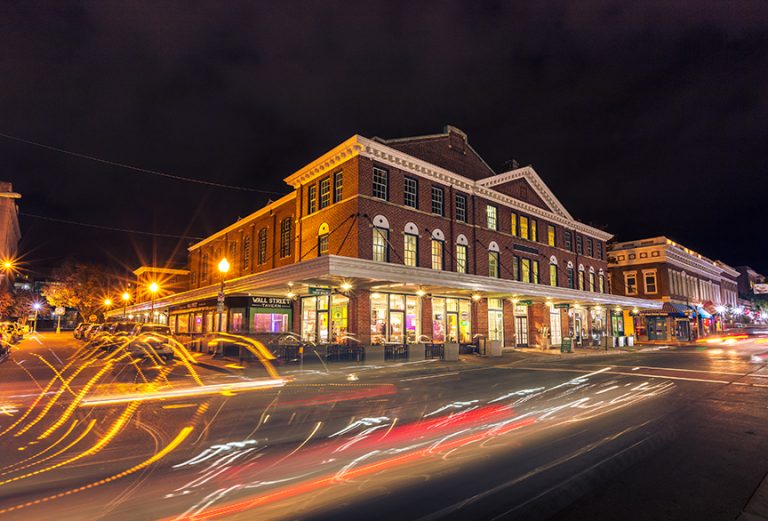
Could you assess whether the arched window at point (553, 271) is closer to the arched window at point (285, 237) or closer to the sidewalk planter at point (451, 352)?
the sidewalk planter at point (451, 352)

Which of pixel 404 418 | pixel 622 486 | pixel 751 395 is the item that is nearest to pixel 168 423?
pixel 404 418

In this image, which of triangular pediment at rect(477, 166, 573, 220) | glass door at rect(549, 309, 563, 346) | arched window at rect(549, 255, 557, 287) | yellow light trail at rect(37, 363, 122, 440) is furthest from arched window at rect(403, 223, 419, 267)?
glass door at rect(549, 309, 563, 346)

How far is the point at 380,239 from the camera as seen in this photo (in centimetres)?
2498

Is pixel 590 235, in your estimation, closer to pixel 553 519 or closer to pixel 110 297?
pixel 553 519

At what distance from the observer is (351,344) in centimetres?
2383

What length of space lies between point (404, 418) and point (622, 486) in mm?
4621

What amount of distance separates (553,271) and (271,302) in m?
25.0

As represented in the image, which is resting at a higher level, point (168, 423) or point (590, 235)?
point (590, 235)

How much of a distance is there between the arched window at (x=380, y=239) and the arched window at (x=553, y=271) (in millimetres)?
19439

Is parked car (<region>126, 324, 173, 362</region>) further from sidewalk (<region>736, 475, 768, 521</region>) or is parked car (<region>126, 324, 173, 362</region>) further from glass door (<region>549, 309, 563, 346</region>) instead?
glass door (<region>549, 309, 563, 346</region>)

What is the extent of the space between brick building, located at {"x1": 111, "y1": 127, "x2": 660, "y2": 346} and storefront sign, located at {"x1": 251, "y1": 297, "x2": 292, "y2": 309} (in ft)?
0.22

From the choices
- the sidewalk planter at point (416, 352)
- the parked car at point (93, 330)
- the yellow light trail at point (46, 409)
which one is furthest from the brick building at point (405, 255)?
the parked car at point (93, 330)

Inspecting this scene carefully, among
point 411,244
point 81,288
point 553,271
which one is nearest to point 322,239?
point 411,244

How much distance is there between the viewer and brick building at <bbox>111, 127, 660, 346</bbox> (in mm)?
24016
